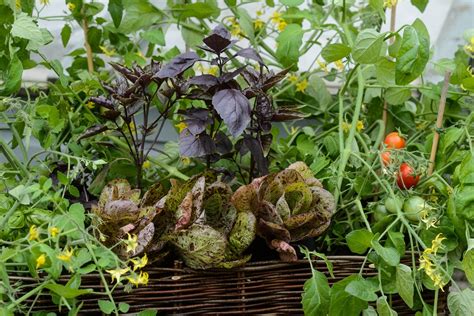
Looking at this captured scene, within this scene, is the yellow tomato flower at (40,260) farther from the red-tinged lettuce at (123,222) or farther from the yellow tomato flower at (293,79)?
the yellow tomato flower at (293,79)

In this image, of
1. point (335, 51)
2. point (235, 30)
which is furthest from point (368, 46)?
point (235, 30)

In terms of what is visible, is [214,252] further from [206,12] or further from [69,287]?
[206,12]

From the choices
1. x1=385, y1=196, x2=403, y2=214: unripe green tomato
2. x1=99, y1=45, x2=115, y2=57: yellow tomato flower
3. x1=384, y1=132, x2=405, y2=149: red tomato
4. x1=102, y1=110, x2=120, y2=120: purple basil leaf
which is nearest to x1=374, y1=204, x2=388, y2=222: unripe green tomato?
x1=385, y1=196, x2=403, y2=214: unripe green tomato

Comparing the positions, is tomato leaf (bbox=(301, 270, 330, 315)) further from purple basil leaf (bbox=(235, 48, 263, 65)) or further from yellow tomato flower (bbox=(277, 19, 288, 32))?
yellow tomato flower (bbox=(277, 19, 288, 32))

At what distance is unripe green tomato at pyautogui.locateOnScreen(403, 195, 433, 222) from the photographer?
80 cm

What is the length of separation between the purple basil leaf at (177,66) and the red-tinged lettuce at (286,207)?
6.2 inches

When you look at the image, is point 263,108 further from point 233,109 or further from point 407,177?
point 407,177

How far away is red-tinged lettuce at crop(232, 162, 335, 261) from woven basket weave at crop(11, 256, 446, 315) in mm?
32

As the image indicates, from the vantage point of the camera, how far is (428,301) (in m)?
0.85

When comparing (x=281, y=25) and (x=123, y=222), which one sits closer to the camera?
(x=123, y=222)

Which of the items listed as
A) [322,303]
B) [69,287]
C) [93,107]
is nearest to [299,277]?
[322,303]

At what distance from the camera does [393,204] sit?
82cm

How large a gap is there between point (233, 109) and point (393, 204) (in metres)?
0.23

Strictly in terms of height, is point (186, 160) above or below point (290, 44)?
below
